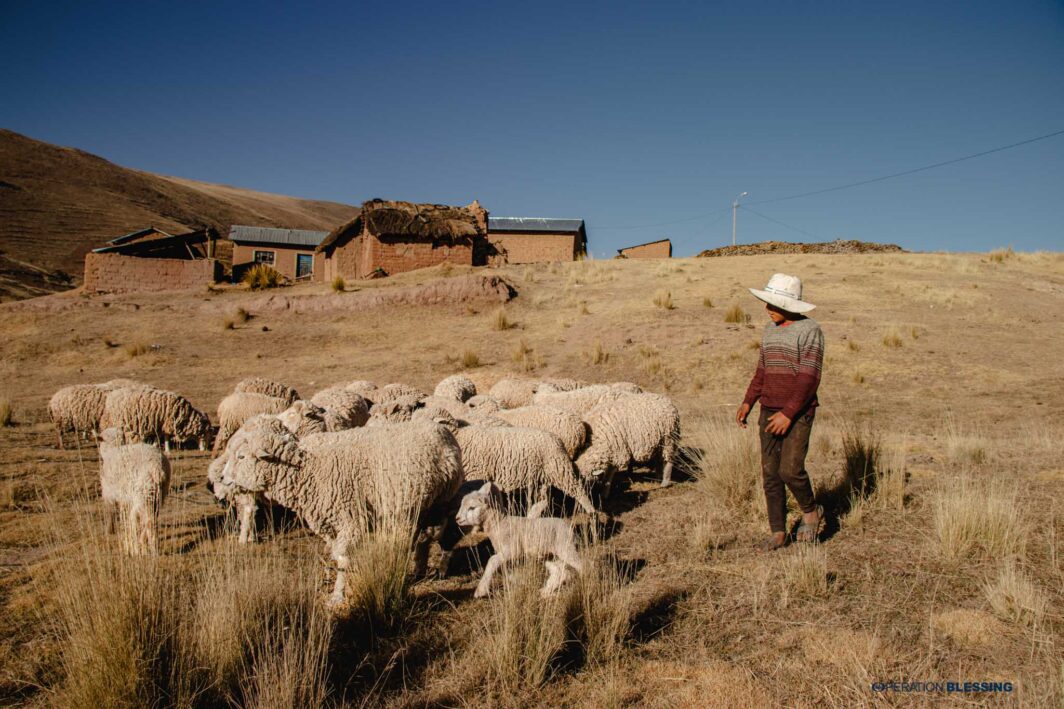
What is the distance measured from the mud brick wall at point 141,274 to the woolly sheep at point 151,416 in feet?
63.9

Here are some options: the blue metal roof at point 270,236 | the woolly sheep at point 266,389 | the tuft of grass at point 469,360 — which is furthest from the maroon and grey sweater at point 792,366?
the blue metal roof at point 270,236

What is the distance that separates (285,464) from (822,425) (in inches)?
330

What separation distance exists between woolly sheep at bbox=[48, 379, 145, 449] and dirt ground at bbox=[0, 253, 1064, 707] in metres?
0.40

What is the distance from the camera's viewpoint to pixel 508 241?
34781 mm

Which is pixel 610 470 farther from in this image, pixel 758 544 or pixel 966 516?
pixel 966 516

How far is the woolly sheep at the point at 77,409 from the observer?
9750mm

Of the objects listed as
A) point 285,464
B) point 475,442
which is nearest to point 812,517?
point 475,442

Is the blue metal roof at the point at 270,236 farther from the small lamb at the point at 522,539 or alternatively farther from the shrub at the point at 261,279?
the small lamb at the point at 522,539

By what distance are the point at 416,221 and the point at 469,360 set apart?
44.6ft

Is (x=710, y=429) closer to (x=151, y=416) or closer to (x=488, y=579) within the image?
(x=488, y=579)

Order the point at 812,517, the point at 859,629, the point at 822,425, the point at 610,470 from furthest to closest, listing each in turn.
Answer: the point at 822,425 → the point at 610,470 → the point at 812,517 → the point at 859,629

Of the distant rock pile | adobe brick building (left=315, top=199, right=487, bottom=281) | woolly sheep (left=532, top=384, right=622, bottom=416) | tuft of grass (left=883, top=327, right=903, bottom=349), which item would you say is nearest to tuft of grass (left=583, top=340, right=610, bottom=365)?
tuft of grass (left=883, top=327, right=903, bottom=349)

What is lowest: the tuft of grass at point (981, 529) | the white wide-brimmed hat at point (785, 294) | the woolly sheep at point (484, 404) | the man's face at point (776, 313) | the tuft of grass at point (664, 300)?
the tuft of grass at point (981, 529)

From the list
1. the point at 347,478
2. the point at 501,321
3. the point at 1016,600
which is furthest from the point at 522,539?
the point at 501,321
